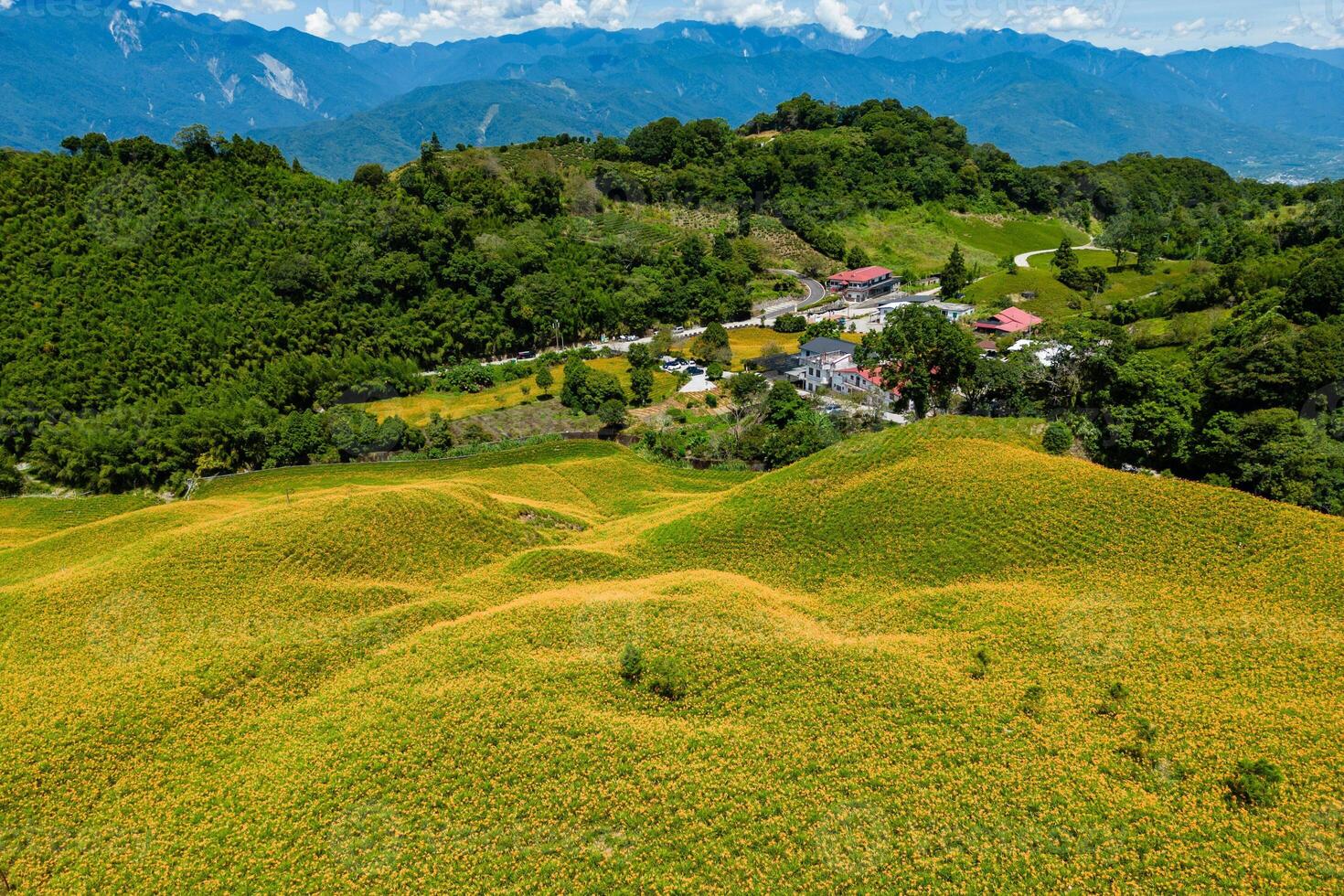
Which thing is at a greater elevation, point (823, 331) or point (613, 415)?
point (823, 331)

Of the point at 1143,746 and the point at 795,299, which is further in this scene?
the point at 795,299

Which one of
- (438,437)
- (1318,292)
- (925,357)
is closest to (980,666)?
(925,357)

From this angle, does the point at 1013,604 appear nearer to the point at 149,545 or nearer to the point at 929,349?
the point at 929,349

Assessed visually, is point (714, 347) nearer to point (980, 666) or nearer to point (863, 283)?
point (863, 283)

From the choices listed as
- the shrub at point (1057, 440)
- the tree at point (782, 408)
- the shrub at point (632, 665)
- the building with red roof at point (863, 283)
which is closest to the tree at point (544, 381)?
the tree at point (782, 408)

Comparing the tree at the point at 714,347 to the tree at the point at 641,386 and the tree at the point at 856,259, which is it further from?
the tree at the point at 856,259

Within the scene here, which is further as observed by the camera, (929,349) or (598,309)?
(598,309)

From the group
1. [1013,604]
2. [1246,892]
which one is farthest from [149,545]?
[1246,892]
